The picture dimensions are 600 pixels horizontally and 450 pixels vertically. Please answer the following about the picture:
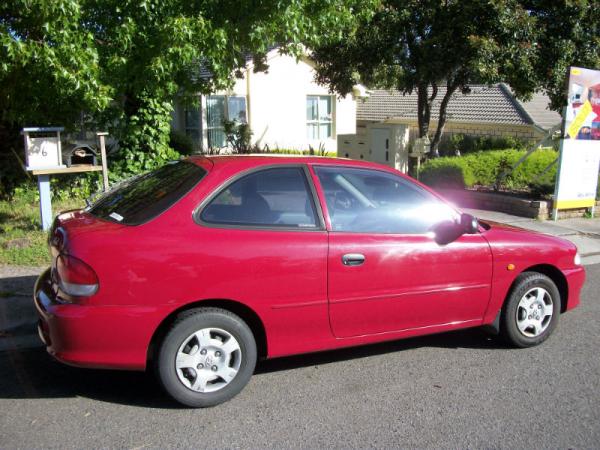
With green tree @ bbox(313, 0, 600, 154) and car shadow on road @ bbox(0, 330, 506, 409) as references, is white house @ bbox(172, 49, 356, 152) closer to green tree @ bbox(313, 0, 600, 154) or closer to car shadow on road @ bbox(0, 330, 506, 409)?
green tree @ bbox(313, 0, 600, 154)

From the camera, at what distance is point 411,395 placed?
416 cm

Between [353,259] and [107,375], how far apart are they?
208cm

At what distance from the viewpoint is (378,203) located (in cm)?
464

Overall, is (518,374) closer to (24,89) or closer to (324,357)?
(324,357)

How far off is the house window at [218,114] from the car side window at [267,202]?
1370 centimetres

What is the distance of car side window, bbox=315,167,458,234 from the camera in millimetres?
4391

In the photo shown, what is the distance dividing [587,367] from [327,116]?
16637 millimetres

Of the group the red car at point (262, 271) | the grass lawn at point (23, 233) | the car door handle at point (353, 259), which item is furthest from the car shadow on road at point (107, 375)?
the grass lawn at point (23, 233)

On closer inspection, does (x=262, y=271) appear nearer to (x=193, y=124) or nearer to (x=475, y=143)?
(x=193, y=124)

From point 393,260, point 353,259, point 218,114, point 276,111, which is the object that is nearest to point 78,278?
point 353,259

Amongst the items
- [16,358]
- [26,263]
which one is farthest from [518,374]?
[26,263]

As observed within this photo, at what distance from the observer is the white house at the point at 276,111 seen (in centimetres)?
1784

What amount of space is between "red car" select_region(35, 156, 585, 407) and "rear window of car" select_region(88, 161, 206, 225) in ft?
0.05

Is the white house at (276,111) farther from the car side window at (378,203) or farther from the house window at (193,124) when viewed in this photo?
the car side window at (378,203)
